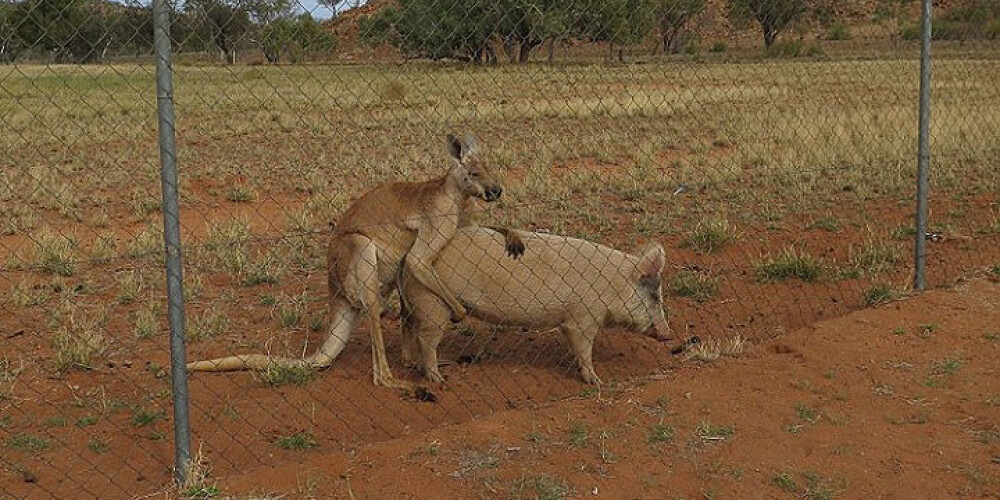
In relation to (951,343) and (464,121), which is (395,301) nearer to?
(951,343)

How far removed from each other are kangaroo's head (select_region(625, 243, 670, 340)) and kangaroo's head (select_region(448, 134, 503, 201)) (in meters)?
1.05

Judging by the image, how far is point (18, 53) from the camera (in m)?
4.61

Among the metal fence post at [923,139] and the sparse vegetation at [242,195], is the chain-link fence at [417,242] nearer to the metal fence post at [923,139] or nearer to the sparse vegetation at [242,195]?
the sparse vegetation at [242,195]

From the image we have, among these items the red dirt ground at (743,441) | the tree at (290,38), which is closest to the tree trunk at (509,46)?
the tree at (290,38)

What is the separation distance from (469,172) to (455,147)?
0.17 meters

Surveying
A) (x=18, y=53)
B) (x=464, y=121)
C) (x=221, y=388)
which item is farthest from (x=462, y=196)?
(x=464, y=121)

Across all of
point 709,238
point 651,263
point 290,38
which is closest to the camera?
point 290,38

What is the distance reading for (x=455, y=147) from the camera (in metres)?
6.16

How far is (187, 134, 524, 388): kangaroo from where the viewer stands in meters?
6.00

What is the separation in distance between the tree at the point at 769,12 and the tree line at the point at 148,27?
170 inches

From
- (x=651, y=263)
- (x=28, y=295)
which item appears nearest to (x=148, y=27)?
(x=651, y=263)

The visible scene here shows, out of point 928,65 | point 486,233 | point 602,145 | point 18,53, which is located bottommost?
point 602,145

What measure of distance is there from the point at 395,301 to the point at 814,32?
4.46 meters

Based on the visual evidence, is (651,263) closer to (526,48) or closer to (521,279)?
(521,279)
